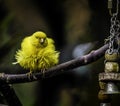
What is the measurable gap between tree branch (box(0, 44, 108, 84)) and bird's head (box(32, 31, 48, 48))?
0.30 feet

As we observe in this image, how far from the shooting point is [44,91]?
5.66ft

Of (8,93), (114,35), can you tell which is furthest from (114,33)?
(8,93)

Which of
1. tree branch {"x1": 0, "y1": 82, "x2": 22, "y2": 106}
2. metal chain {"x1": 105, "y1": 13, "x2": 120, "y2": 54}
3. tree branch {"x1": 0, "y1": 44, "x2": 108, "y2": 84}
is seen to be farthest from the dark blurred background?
metal chain {"x1": 105, "y1": 13, "x2": 120, "y2": 54}

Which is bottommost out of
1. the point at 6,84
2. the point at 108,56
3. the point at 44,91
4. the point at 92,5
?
the point at 44,91

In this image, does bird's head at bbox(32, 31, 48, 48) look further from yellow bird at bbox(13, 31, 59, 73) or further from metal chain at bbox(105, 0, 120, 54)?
metal chain at bbox(105, 0, 120, 54)

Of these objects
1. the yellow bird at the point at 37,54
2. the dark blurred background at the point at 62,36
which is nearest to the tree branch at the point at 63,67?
the yellow bird at the point at 37,54

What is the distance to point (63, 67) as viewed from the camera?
1.14 metres

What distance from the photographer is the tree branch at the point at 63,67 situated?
1.12 m

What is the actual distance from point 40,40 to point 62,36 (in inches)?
17.2

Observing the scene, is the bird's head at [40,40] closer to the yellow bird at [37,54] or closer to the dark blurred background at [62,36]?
the yellow bird at [37,54]

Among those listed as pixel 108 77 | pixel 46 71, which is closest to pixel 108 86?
pixel 108 77

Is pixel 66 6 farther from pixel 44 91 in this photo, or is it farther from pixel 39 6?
pixel 44 91

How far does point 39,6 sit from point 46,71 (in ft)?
1.99

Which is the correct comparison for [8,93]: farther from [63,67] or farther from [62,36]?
[62,36]
